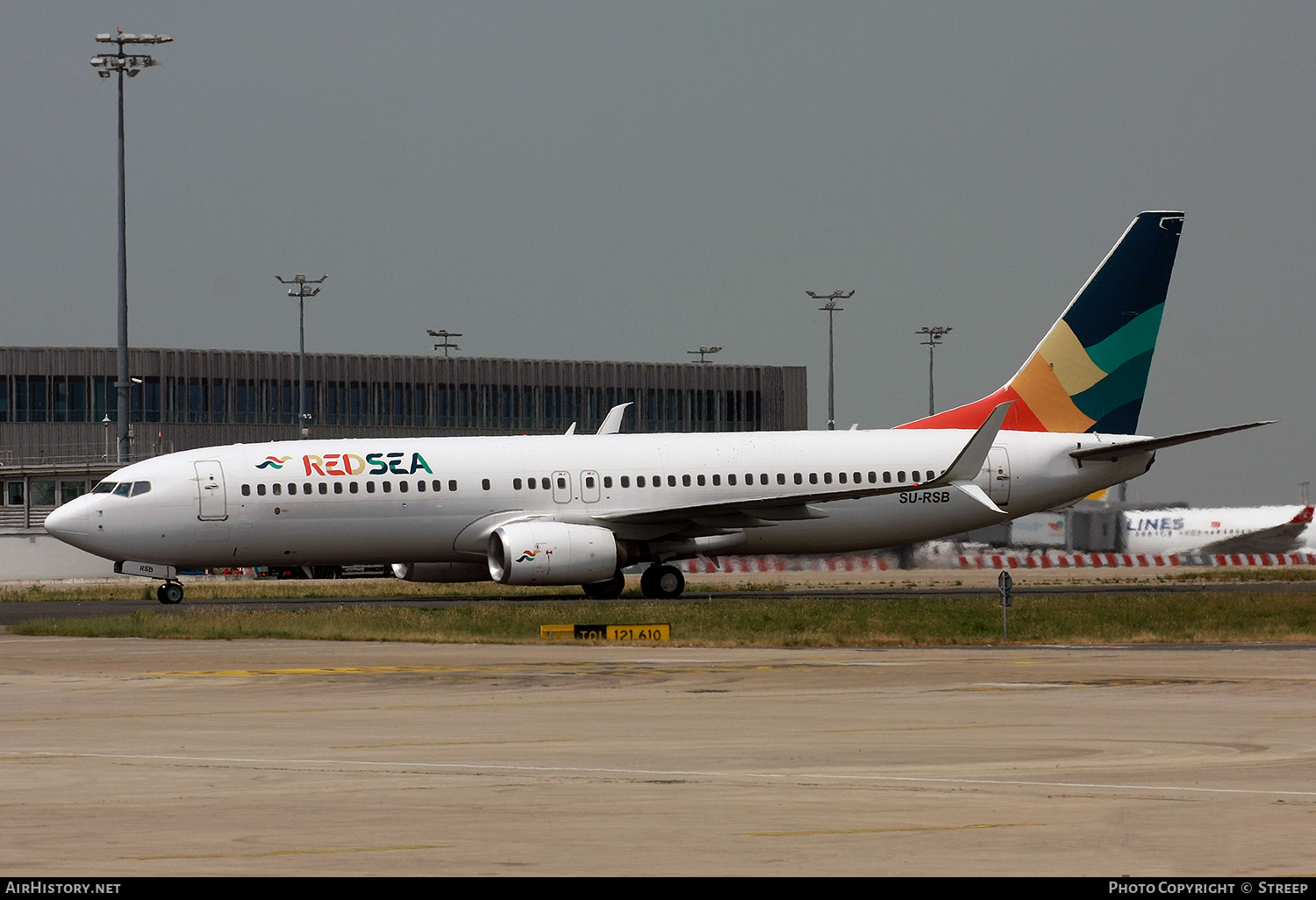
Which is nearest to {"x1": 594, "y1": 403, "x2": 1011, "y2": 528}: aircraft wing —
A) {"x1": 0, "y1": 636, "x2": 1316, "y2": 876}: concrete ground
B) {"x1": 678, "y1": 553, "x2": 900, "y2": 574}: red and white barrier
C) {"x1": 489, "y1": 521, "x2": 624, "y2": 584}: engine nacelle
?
{"x1": 489, "y1": 521, "x2": 624, "y2": 584}: engine nacelle

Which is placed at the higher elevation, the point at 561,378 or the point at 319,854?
the point at 561,378

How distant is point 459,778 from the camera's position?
12406mm

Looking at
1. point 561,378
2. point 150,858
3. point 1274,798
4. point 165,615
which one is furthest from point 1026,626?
point 561,378

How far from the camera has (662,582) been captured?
40938mm

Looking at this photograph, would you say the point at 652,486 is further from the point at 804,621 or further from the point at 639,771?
the point at 639,771

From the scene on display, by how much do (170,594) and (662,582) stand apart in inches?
433

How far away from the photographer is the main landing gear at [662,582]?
40.9m

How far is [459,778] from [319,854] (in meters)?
3.15

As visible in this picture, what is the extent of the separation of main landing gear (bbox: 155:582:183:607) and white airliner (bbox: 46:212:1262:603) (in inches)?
3.0

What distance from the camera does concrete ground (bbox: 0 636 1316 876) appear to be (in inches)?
366

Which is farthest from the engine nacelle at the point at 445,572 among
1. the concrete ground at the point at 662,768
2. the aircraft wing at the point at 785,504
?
the concrete ground at the point at 662,768

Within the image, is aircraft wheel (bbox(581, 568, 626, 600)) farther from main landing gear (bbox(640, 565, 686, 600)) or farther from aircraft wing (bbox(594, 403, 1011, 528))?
aircraft wing (bbox(594, 403, 1011, 528))

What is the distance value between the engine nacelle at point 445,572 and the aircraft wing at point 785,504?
3.94 metres
